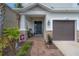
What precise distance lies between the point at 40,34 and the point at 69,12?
179 centimetres

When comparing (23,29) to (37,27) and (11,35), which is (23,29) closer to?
(37,27)

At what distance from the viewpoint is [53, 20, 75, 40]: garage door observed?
Result: 9496 millimetres

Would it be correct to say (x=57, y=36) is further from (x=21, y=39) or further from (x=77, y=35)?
(x=21, y=39)

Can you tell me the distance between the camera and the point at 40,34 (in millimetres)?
8797

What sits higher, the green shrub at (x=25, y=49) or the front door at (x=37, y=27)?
the front door at (x=37, y=27)

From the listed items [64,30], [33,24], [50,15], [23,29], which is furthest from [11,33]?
[64,30]

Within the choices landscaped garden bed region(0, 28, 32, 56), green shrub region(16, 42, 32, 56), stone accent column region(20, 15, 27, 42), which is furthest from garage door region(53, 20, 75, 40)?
landscaped garden bed region(0, 28, 32, 56)

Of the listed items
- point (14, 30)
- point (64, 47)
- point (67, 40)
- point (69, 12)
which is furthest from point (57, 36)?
point (14, 30)

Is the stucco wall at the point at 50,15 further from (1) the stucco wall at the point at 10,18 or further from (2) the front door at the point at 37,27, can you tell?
(1) the stucco wall at the point at 10,18

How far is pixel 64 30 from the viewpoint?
9.84 m

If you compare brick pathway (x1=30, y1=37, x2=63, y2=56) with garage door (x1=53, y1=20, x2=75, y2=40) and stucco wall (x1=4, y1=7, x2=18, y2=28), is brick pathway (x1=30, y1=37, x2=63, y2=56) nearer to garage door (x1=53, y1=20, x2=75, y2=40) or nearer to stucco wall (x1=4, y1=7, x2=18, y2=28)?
garage door (x1=53, y1=20, x2=75, y2=40)

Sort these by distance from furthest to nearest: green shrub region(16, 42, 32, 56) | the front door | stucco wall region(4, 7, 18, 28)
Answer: the front door < green shrub region(16, 42, 32, 56) < stucco wall region(4, 7, 18, 28)

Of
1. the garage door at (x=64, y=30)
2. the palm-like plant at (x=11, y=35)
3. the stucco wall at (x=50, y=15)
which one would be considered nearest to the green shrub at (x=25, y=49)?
the palm-like plant at (x=11, y=35)

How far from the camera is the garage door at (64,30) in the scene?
9.50 m
